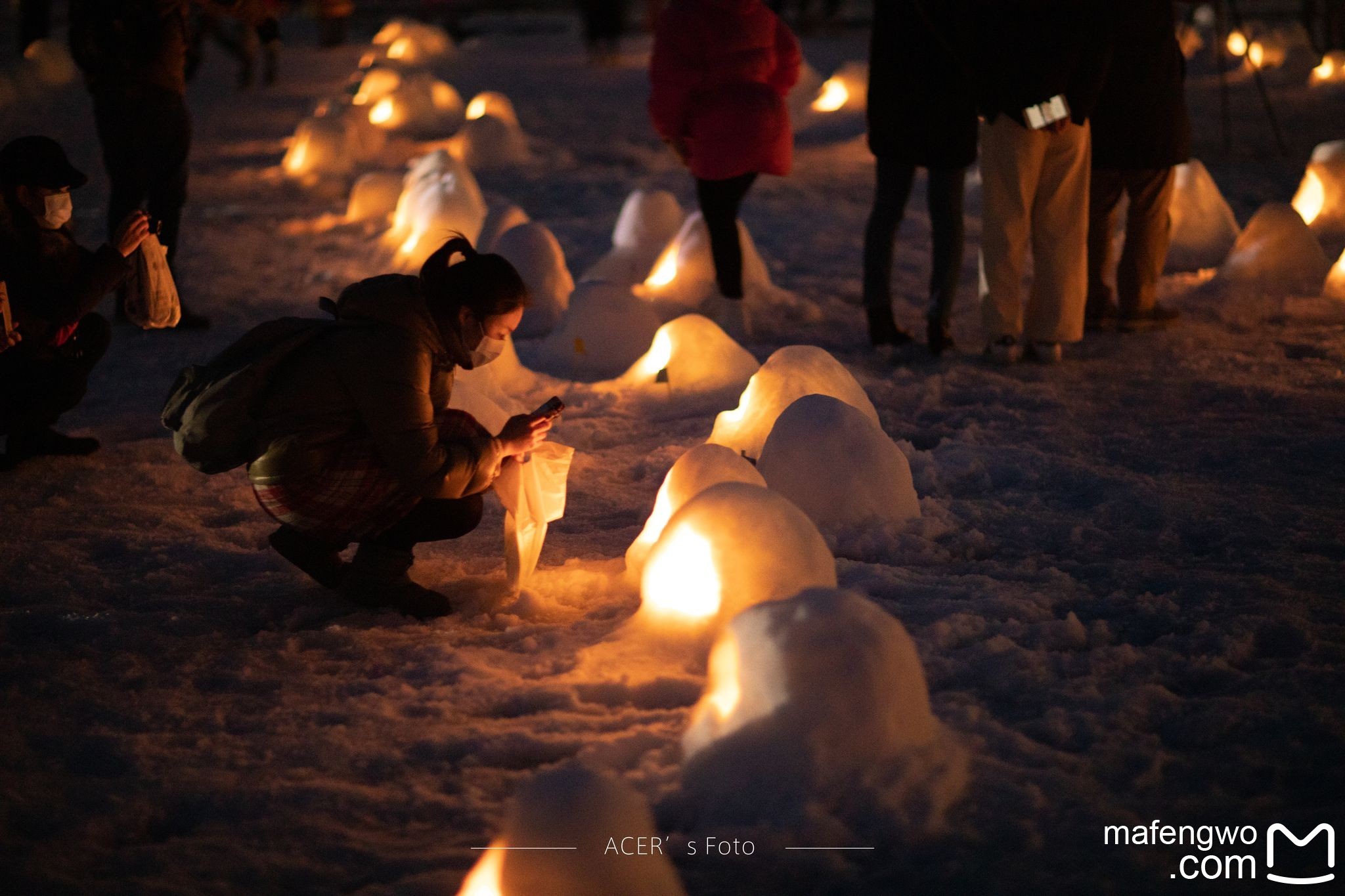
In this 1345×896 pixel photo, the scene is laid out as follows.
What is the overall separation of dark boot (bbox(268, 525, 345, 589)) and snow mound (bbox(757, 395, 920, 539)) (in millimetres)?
1341

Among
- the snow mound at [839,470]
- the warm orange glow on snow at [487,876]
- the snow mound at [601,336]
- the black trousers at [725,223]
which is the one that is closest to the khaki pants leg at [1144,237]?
the black trousers at [725,223]

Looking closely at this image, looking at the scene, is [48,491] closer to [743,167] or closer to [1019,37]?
[743,167]

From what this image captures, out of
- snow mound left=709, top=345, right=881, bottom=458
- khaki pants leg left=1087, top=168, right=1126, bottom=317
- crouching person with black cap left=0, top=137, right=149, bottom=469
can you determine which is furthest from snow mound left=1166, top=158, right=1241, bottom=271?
crouching person with black cap left=0, top=137, right=149, bottom=469

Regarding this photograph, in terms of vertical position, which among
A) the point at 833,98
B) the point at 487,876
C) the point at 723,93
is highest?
the point at 833,98

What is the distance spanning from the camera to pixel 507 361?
5.72 metres

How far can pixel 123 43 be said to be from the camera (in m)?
6.14

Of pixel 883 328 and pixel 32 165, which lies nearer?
pixel 32 165

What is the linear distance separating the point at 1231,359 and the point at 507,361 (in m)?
3.17

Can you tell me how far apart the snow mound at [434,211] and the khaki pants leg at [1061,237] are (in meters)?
3.34

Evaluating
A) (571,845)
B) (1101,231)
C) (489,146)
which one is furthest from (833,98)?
(571,845)

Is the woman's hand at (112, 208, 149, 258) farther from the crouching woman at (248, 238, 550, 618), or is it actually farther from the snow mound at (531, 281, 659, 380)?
the snow mound at (531, 281, 659, 380)

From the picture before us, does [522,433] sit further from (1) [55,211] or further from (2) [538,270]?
(2) [538,270]

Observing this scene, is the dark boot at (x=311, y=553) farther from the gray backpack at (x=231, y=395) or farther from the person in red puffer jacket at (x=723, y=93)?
the person in red puffer jacket at (x=723, y=93)

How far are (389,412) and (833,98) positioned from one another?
10.3 metres
